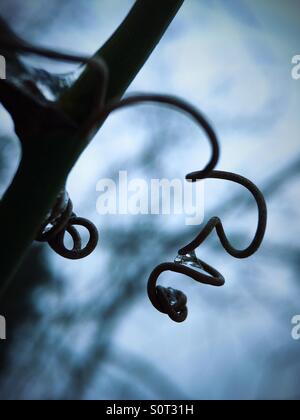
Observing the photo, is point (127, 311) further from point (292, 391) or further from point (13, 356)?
point (292, 391)

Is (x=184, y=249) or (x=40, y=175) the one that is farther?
(x=184, y=249)

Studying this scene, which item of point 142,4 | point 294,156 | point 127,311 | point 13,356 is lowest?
point 142,4

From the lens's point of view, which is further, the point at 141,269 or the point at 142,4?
the point at 141,269
